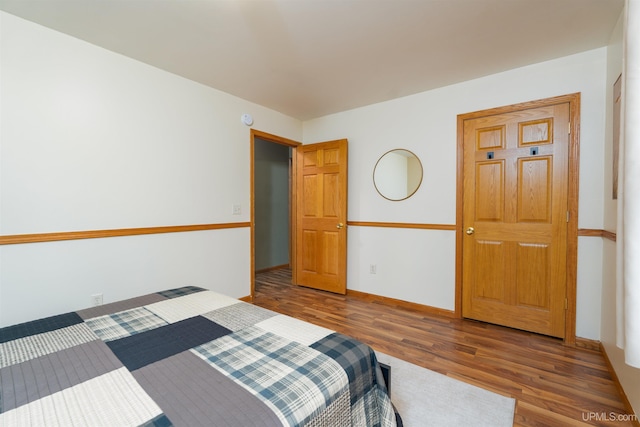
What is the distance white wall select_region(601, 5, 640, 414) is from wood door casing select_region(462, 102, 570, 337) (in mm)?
252

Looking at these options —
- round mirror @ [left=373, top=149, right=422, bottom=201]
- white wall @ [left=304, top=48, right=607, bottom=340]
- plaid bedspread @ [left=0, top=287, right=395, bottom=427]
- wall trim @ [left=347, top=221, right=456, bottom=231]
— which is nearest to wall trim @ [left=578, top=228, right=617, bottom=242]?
white wall @ [left=304, top=48, right=607, bottom=340]

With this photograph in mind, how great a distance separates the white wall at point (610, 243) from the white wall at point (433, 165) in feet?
0.35

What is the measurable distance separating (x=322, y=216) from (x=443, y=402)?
8.33 ft

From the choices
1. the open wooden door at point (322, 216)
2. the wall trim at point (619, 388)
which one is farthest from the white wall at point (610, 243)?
the open wooden door at point (322, 216)

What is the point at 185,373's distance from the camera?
957 millimetres

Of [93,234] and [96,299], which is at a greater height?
[93,234]

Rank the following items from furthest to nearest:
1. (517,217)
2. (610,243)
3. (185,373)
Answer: (517,217), (610,243), (185,373)

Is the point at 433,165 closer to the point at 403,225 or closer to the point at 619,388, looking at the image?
the point at 403,225

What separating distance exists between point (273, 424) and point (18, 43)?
2.81m

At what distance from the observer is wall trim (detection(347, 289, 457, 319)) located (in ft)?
9.68

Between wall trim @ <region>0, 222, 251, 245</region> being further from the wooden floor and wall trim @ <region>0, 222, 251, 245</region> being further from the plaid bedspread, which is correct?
the wooden floor

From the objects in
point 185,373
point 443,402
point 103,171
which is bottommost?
point 443,402

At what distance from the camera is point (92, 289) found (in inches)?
87.0

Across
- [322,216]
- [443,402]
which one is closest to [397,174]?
[322,216]
